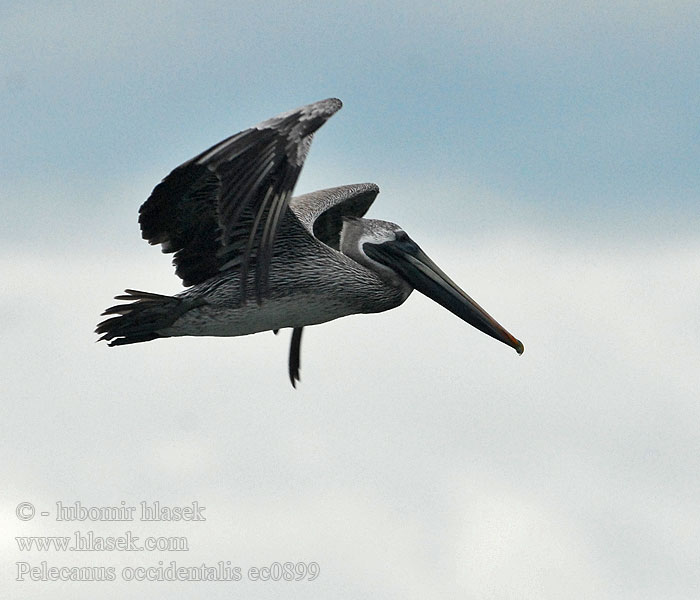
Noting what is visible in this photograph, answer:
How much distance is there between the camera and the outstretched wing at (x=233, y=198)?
10719 millimetres

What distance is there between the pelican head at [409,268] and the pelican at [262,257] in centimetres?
1

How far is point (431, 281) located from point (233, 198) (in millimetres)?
3436

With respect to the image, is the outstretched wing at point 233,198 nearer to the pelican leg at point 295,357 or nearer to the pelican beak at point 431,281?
the pelican beak at point 431,281

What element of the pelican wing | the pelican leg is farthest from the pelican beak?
the pelican leg

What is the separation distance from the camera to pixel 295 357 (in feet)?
53.4

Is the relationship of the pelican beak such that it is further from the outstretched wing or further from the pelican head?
the outstretched wing

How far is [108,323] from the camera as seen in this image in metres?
12.9

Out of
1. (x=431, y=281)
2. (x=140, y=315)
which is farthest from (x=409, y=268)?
(x=140, y=315)

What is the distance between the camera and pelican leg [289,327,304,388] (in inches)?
636

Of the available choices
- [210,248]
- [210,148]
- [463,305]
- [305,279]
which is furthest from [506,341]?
[210,148]

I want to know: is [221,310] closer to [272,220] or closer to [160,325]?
[160,325]

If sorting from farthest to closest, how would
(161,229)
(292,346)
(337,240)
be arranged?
(292,346) → (337,240) → (161,229)

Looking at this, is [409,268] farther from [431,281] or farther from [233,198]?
[233,198]

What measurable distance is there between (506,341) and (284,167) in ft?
13.2
